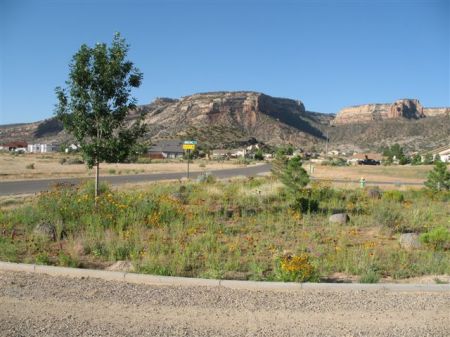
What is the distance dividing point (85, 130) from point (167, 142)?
11053 cm

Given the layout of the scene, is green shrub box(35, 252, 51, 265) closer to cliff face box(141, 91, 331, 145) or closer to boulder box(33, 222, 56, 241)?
boulder box(33, 222, 56, 241)

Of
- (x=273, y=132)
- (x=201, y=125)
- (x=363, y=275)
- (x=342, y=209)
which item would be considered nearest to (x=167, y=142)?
(x=201, y=125)

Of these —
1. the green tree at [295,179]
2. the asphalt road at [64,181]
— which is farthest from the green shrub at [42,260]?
the asphalt road at [64,181]

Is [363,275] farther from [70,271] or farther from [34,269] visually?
[34,269]

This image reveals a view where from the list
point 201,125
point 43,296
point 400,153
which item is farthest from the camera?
point 201,125

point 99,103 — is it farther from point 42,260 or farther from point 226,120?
point 226,120

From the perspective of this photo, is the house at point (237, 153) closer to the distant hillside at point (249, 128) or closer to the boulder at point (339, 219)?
the distant hillside at point (249, 128)

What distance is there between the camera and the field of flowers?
7.16m

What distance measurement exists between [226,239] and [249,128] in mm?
159386

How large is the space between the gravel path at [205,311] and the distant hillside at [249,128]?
124 m

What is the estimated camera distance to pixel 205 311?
5.20 metres

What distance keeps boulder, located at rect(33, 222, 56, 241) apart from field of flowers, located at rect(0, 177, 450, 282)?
0.02 meters

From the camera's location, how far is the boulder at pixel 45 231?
9000 millimetres

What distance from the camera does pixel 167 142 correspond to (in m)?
122
